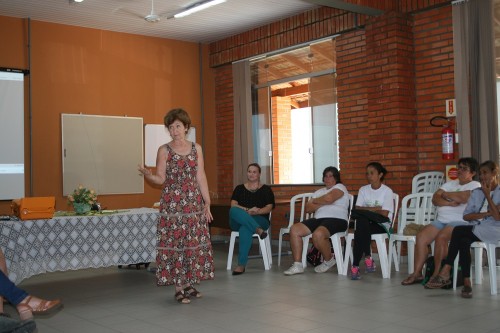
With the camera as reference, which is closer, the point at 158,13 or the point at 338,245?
the point at 338,245

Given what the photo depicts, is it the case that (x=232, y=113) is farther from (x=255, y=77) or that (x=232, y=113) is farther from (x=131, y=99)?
(x=131, y=99)

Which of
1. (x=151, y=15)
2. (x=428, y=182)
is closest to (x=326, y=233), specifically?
(x=428, y=182)

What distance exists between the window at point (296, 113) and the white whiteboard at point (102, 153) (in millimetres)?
1879

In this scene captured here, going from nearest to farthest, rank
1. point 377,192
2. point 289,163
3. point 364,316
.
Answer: point 364,316, point 377,192, point 289,163

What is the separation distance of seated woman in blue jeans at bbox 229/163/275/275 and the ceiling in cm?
246

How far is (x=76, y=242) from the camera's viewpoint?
4.94 metres

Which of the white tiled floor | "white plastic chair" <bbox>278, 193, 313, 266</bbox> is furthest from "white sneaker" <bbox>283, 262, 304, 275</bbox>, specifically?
"white plastic chair" <bbox>278, 193, 313, 266</bbox>

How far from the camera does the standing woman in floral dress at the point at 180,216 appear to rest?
4.62m

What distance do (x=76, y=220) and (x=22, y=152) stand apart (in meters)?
3.23

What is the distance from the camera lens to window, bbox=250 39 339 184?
8.09 metres

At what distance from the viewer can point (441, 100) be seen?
6777mm

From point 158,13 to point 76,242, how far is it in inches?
158

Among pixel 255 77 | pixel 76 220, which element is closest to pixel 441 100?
pixel 255 77

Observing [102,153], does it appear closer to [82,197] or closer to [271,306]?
[82,197]
